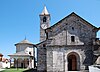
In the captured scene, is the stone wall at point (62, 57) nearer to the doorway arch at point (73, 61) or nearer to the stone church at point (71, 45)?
the stone church at point (71, 45)

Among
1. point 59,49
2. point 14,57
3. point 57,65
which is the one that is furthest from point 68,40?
point 14,57

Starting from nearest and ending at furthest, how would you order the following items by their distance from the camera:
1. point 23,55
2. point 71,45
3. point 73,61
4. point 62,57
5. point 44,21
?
point 62,57, point 71,45, point 73,61, point 23,55, point 44,21

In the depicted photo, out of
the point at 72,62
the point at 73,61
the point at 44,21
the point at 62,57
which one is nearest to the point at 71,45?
the point at 62,57

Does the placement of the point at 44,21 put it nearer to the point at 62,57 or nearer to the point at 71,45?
the point at 71,45

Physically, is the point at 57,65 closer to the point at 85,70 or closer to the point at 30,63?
the point at 85,70

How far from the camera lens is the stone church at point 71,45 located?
35.2 metres

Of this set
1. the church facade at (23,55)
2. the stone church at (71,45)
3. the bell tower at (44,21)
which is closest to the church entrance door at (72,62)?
the stone church at (71,45)

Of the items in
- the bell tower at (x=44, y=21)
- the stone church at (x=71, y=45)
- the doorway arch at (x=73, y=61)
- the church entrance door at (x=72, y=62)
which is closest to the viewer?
the stone church at (x=71, y=45)

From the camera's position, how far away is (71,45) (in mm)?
35750

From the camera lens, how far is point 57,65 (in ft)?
115

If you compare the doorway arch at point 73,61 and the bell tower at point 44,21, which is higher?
the bell tower at point 44,21

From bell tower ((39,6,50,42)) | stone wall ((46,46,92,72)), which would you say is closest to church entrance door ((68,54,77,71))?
stone wall ((46,46,92,72))

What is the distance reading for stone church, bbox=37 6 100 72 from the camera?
35.2 meters

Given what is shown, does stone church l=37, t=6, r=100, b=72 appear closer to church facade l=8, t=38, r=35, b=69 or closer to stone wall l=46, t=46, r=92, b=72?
stone wall l=46, t=46, r=92, b=72
